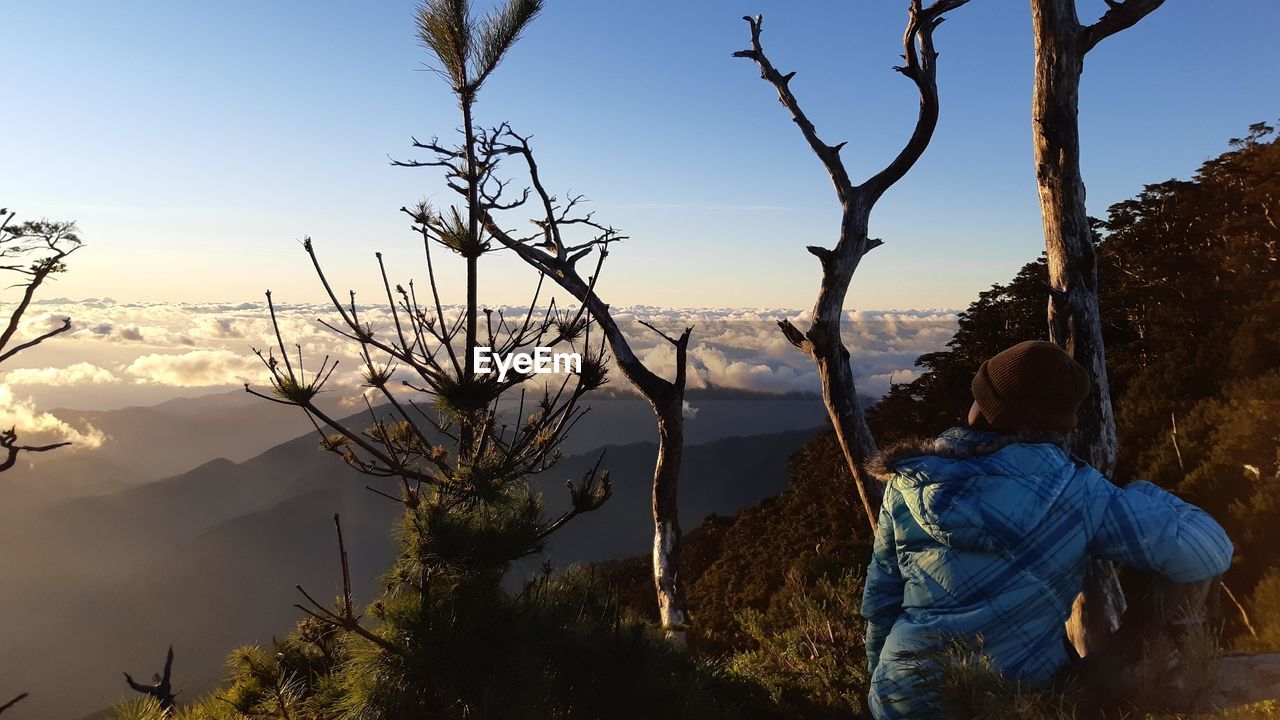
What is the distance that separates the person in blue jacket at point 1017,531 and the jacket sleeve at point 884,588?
138mm

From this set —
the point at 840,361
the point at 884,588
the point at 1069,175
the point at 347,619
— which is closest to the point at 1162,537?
the point at 884,588

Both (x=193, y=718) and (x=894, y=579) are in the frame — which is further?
(x=193, y=718)

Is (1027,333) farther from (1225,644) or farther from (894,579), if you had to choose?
(894,579)

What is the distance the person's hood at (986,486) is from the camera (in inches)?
76.2

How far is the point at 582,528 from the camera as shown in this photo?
8188 centimetres

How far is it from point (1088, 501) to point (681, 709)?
107 inches

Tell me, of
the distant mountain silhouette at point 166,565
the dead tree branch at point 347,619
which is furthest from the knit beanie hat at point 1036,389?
the distant mountain silhouette at point 166,565

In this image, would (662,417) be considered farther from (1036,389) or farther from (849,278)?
(1036,389)

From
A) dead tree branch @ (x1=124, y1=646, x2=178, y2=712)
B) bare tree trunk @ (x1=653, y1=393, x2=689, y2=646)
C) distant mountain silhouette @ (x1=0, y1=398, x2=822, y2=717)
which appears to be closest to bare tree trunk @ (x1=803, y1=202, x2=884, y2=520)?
bare tree trunk @ (x1=653, y1=393, x2=689, y2=646)

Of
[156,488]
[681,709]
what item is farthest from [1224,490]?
[156,488]

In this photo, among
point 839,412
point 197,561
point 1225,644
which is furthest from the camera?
point 197,561

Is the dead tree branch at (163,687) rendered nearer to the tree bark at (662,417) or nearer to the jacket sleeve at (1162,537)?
the jacket sleeve at (1162,537)

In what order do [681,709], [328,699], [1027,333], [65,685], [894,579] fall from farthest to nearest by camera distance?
[65,685] → [1027,333] → [681,709] → [328,699] → [894,579]

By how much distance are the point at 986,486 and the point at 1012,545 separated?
0.59 feet
